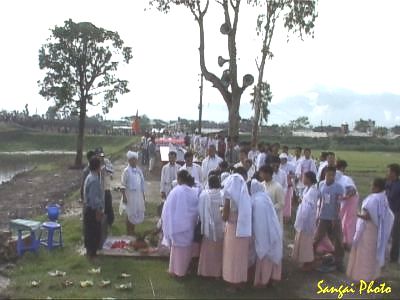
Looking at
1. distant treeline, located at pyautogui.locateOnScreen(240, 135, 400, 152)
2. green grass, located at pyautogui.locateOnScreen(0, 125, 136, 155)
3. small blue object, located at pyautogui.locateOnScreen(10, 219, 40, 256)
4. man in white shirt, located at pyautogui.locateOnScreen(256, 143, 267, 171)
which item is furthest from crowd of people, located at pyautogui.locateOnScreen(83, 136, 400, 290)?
distant treeline, located at pyautogui.locateOnScreen(240, 135, 400, 152)

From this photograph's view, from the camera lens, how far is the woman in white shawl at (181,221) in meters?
8.61

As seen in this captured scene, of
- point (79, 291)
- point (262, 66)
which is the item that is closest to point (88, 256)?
point (79, 291)

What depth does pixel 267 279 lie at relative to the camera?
817 cm

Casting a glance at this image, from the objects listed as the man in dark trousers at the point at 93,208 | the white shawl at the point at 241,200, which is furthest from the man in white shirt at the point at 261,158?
the white shawl at the point at 241,200

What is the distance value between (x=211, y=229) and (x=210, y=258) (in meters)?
0.52

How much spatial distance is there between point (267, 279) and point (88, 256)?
3479 millimetres

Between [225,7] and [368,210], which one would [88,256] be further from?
[225,7]

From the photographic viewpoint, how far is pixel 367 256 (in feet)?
26.9

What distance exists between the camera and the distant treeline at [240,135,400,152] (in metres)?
63.9

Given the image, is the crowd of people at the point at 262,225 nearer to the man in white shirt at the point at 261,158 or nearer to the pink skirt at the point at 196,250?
the pink skirt at the point at 196,250

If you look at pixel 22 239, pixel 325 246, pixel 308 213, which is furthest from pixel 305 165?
pixel 22 239

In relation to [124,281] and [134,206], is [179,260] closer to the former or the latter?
[124,281]

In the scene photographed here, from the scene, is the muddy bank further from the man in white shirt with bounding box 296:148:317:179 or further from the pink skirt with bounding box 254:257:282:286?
the pink skirt with bounding box 254:257:282:286

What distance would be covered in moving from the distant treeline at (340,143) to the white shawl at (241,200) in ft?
181
